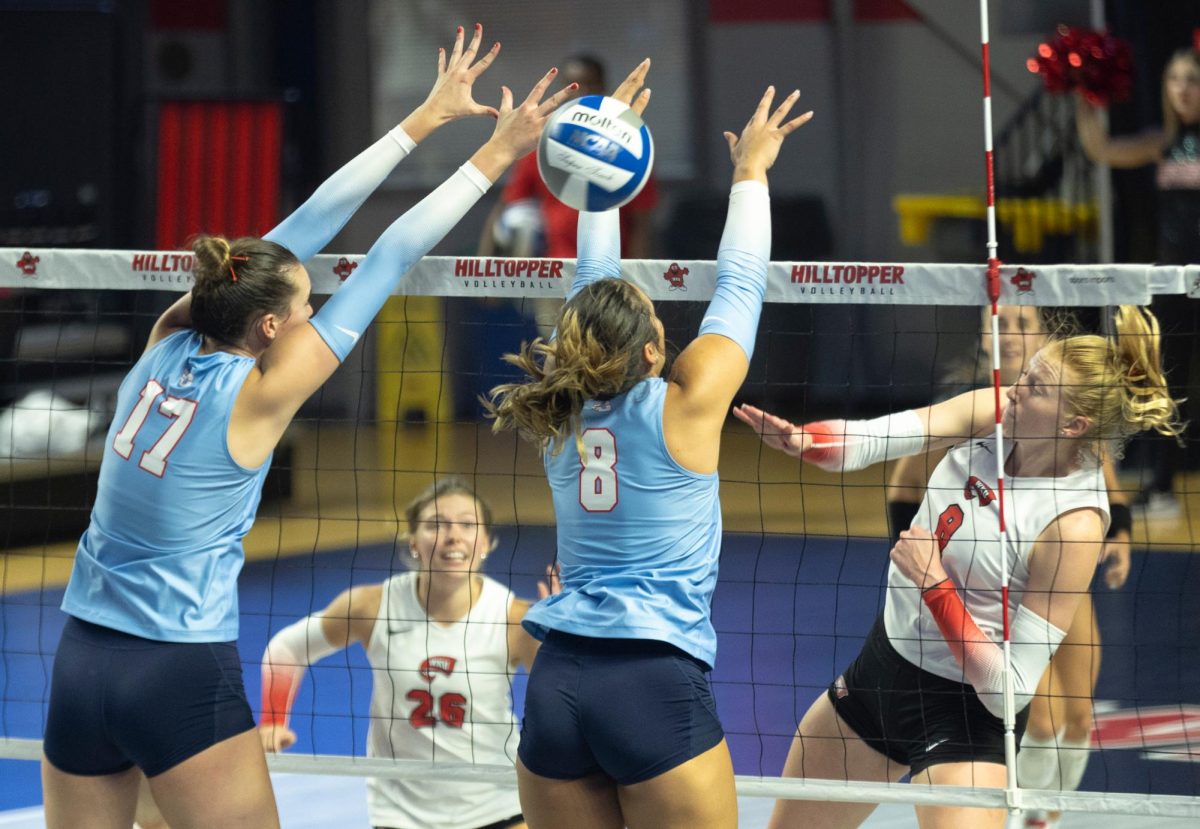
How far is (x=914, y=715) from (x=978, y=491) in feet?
1.92

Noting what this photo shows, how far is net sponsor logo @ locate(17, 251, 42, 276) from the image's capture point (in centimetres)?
402

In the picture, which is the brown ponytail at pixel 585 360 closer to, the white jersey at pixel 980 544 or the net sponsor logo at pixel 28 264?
the white jersey at pixel 980 544

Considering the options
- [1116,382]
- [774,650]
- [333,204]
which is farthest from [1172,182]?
[333,204]

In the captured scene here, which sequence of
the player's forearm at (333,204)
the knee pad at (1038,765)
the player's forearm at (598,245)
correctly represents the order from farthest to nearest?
the knee pad at (1038,765) → the player's forearm at (333,204) → the player's forearm at (598,245)

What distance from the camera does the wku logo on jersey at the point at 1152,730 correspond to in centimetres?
525

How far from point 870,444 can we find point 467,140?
924 cm

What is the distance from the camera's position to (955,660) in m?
3.54

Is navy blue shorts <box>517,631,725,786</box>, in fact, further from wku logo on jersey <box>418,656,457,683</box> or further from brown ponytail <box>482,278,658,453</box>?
wku logo on jersey <box>418,656,457,683</box>

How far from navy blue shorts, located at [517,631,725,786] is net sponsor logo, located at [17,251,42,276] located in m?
2.04

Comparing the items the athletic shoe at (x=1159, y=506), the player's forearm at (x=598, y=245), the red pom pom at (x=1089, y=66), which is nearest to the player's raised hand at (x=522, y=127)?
the player's forearm at (x=598, y=245)

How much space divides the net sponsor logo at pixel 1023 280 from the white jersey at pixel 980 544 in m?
0.45

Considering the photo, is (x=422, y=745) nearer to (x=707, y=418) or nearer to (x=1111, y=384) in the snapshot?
(x=707, y=418)

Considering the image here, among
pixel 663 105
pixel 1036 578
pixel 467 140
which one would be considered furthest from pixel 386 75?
pixel 1036 578

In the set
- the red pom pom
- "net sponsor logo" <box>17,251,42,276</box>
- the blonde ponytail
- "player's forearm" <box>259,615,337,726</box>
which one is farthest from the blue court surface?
the red pom pom
